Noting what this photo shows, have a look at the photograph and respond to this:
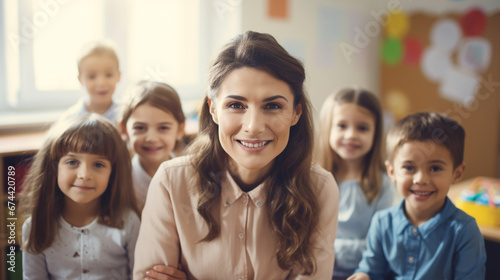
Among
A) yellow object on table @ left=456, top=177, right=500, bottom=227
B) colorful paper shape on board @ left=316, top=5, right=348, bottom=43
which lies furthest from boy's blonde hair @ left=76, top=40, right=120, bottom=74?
colorful paper shape on board @ left=316, top=5, right=348, bottom=43

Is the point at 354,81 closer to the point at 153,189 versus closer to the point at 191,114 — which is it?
the point at 191,114

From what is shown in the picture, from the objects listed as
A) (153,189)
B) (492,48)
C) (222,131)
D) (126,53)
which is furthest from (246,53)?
(492,48)

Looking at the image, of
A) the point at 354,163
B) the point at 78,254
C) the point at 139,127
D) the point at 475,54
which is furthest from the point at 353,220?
the point at 475,54

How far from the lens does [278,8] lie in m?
3.68

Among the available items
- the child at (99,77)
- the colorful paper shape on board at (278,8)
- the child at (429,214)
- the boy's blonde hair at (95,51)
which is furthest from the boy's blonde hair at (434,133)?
the colorful paper shape on board at (278,8)

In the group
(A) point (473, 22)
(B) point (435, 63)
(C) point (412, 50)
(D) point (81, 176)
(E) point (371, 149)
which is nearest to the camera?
(D) point (81, 176)

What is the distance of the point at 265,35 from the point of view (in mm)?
1227

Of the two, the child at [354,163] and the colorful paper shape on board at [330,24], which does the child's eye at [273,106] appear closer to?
the child at [354,163]

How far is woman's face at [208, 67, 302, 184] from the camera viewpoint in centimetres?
116

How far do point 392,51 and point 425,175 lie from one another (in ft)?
9.86

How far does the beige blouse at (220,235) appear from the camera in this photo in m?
1.31

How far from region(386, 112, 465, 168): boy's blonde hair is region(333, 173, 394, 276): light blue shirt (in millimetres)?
414

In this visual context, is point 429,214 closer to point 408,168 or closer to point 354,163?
point 408,168

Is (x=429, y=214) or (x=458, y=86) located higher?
(x=458, y=86)
